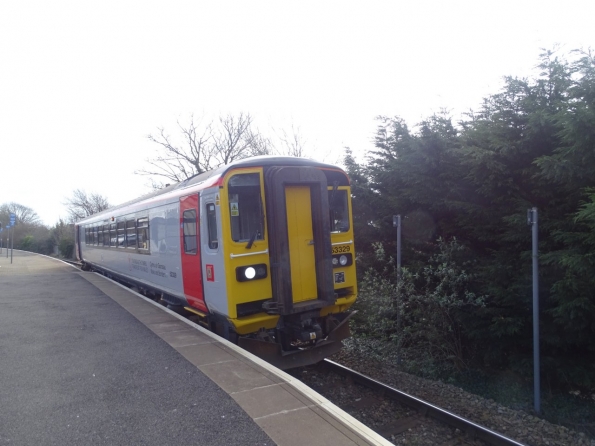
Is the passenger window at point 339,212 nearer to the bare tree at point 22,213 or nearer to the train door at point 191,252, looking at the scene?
the train door at point 191,252

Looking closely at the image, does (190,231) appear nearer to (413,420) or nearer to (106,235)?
(413,420)


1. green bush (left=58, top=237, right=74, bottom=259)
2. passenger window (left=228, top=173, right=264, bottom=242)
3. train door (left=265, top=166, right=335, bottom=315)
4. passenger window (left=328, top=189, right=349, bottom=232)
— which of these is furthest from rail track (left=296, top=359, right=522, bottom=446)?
green bush (left=58, top=237, right=74, bottom=259)

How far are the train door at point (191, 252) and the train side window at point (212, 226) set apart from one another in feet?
1.38

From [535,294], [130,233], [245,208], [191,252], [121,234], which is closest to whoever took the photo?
[535,294]

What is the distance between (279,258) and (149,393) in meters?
2.45

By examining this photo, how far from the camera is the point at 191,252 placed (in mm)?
7676

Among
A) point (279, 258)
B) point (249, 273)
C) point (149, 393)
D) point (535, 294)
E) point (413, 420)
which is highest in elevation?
point (279, 258)

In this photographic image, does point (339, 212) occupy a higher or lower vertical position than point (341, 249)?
higher

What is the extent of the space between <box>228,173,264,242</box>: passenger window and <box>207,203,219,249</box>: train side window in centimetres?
31

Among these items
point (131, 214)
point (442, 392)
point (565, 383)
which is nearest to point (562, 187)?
point (565, 383)

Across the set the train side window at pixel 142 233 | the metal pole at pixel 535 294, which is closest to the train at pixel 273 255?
the metal pole at pixel 535 294

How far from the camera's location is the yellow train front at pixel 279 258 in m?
6.50

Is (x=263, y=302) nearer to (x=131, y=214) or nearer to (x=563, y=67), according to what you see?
(x=563, y=67)

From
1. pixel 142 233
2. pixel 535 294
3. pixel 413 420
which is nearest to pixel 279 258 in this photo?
pixel 413 420
